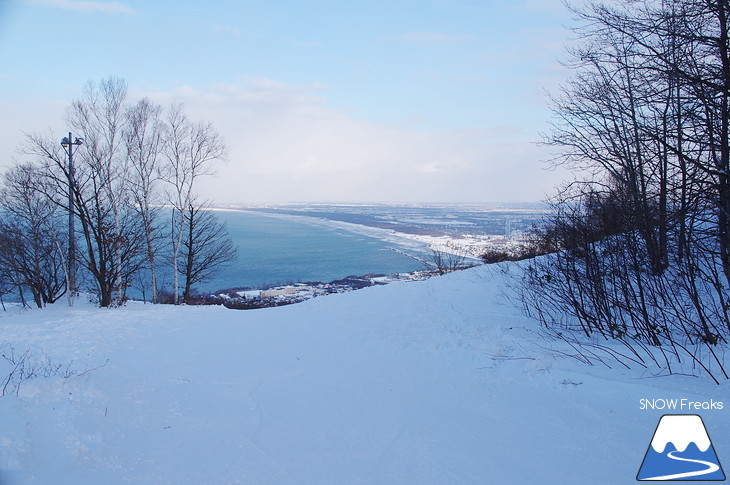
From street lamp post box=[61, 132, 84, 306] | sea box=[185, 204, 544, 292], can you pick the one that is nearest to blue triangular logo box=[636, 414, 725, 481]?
street lamp post box=[61, 132, 84, 306]

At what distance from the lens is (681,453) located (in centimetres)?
260

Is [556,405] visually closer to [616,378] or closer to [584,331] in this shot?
[616,378]

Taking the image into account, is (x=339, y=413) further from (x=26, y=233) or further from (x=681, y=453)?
(x=26, y=233)

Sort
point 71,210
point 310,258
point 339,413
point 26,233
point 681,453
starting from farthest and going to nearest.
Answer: point 310,258, point 26,233, point 71,210, point 339,413, point 681,453

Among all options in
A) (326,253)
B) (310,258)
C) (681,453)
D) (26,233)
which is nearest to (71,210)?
(26,233)

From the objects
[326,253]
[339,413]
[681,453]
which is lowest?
[326,253]

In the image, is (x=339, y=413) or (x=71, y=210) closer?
(x=339, y=413)

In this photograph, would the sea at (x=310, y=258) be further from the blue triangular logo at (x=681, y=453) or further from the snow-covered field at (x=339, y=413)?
the blue triangular logo at (x=681, y=453)

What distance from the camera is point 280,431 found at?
3.44m

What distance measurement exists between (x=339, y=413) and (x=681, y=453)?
2.80 m

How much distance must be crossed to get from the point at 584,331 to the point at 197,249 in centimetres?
1651

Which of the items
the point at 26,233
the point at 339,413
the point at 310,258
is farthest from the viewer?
the point at 310,258

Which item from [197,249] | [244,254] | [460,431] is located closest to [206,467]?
[460,431]

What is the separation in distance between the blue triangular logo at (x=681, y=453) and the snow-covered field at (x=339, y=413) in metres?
0.08
